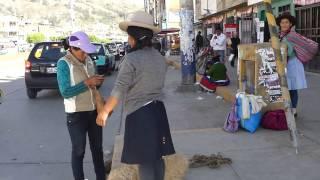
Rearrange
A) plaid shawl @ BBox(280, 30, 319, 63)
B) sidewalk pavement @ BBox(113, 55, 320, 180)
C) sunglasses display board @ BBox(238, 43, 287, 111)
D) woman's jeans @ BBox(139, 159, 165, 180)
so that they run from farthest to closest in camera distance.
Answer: sunglasses display board @ BBox(238, 43, 287, 111) → plaid shawl @ BBox(280, 30, 319, 63) → sidewalk pavement @ BBox(113, 55, 320, 180) → woman's jeans @ BBox(139, 159, 165, 180)

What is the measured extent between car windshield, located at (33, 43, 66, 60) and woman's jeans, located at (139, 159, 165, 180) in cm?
1045

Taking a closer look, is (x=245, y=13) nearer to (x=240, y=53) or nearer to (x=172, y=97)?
(x=172, y=97)

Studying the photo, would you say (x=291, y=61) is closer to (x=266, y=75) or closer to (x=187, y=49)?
(x=266, y=75)

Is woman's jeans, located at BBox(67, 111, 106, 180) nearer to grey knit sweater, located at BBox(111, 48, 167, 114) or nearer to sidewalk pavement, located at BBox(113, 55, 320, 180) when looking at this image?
sidewalk pavement, located at BBox(113, 55, 320, 180)

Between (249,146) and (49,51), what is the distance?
30.1ft

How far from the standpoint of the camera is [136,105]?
390cm

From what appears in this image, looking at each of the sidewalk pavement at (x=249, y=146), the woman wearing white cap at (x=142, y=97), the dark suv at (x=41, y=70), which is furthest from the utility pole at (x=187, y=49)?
the woman wearing white cap at (x=142, y=97)

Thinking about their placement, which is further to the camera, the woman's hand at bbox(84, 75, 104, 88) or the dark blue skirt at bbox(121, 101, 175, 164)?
the woman's hand at bbox(84, 75, 104, 88)

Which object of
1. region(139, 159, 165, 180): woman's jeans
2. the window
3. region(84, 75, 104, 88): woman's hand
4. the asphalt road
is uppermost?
the window

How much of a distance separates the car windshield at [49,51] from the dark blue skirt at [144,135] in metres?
10.5

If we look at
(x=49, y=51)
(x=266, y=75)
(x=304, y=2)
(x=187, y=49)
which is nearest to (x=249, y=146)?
(x=266, y=75)

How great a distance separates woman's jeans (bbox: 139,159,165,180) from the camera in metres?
4.05

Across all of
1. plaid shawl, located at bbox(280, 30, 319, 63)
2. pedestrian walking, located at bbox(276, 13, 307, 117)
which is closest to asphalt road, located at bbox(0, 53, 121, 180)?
pedestrian walking, located at bbox(276, 13, 307, 117)

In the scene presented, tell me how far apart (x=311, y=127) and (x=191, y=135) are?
180 cm
